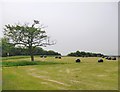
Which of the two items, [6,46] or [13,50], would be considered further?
[13,50]

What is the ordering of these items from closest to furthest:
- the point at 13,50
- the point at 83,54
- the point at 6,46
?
1. the point at 83,54
2. the point at 6,46
3. the point at 13,50

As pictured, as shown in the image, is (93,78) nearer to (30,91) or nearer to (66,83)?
(66,83)

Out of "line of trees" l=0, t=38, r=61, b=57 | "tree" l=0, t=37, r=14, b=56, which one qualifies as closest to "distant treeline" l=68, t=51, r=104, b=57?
"line of trees" l=0, t=38, r=61, b=57

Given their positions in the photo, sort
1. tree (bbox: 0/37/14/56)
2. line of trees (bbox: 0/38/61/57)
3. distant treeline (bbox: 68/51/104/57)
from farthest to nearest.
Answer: line of trees (bbox: 0/38/61/57), tree (bbox: 0/37/14/56), distant treeline (bbox: 68/51/104/57)

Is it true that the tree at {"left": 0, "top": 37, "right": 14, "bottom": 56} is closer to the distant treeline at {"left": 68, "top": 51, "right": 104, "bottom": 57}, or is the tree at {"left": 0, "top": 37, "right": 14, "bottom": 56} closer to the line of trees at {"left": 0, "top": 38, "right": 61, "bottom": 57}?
the line of trees at {"left": 0, "top": 38, "right": 61, "bottom": 57}

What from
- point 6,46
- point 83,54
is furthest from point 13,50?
point 83,54

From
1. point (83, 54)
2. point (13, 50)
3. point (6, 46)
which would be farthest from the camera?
point (13, 50)

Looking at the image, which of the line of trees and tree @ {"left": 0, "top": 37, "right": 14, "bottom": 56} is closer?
tree @ {"left": 0, "top": 37, "right": 14, "bottom": 56}

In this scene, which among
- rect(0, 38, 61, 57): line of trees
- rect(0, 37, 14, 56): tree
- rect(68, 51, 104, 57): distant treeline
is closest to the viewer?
rect(68, 51, 104, 57): distant treeline

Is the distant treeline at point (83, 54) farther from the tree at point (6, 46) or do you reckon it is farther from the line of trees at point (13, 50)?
the tree at point (6, 46)

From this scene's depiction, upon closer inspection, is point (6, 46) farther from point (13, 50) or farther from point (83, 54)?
point (83, 54)

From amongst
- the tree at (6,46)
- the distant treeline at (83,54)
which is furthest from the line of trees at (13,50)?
the distant treeline at (83,54)

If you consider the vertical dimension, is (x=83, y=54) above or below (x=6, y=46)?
below

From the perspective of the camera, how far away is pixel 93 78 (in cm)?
1280
